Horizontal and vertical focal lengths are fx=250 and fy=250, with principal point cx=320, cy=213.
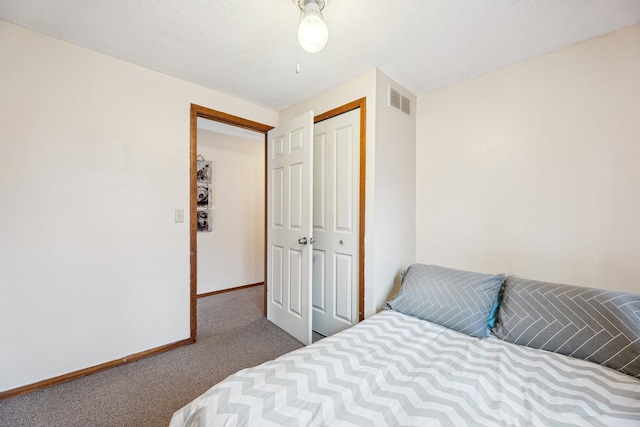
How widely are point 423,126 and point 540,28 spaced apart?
967 millimetres

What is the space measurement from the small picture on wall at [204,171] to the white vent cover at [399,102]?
268 cm

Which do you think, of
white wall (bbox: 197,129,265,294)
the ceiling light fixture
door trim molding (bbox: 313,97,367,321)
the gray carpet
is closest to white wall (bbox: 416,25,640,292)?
door trim molding (bbox: 313,97,367,321)

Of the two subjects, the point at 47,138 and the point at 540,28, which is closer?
the point at 540,28

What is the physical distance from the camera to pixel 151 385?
1.68 metres

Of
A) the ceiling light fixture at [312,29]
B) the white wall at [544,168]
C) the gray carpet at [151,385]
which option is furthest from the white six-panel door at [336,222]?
the ceiling light fixture at [312,29]

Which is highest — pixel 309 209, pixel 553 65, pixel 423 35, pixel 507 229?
pixel 423 35

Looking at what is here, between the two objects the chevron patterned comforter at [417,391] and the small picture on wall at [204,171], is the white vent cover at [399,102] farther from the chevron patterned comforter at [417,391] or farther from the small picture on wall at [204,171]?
the small picture on wall at [204,171]

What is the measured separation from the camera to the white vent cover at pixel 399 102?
208 cm

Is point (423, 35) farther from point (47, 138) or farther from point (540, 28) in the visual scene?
point (47, 138)

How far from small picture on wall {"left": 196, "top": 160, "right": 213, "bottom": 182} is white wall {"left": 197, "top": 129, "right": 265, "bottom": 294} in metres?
0.07

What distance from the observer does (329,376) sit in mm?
988

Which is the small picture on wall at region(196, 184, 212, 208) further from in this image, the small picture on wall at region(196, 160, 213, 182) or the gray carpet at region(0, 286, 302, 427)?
the gray carpet at region(0, 286, 302, 427)

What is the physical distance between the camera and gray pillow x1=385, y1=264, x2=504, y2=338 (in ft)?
4.82

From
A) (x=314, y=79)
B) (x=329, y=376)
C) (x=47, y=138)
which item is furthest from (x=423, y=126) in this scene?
(x=47, y=138)
